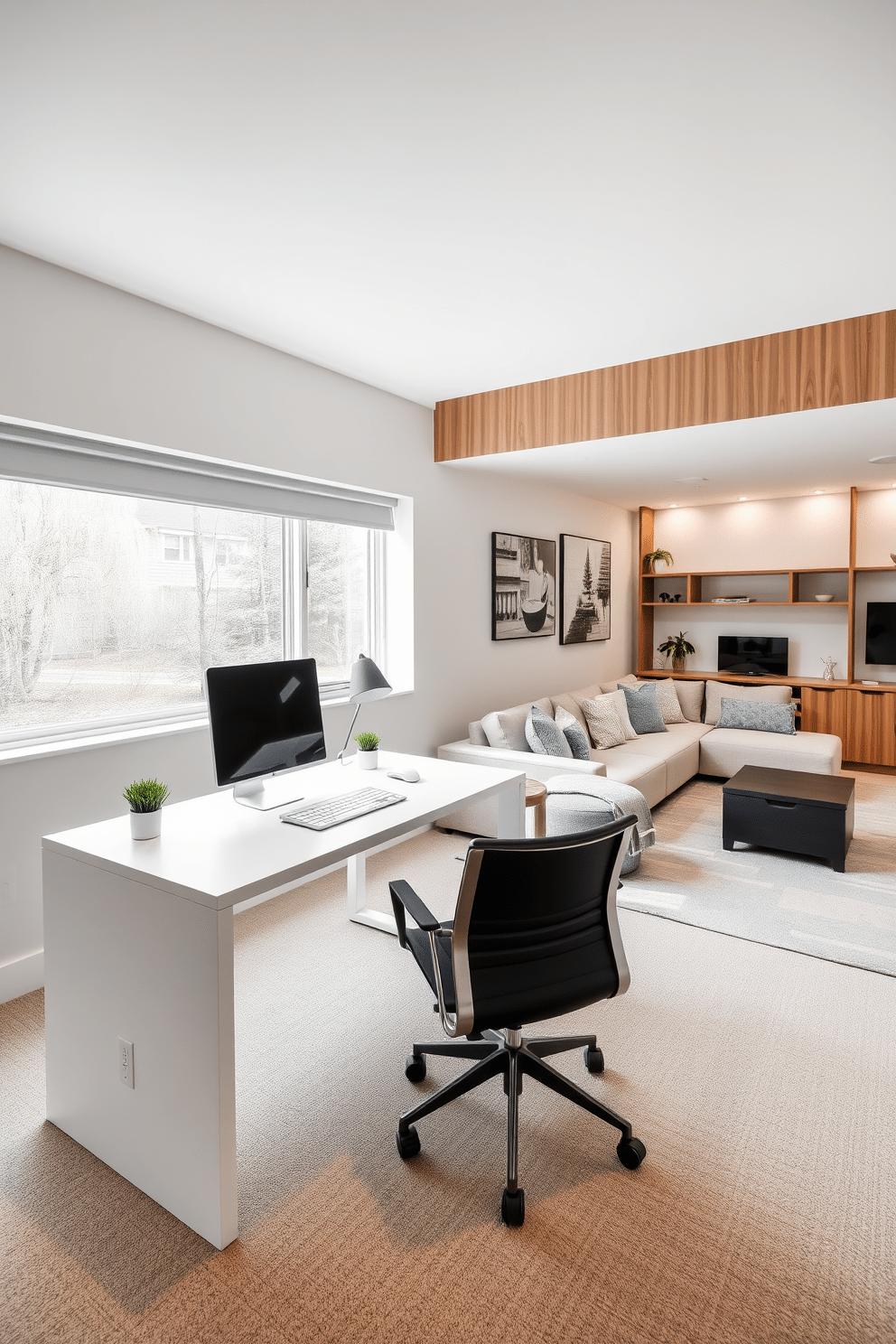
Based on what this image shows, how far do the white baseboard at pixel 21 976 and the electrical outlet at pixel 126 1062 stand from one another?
109 cm

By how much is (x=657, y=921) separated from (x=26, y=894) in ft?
8.15

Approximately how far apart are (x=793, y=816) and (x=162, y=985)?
10.6 ft

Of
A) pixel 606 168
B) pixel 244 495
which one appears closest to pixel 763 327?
pixel 606 168

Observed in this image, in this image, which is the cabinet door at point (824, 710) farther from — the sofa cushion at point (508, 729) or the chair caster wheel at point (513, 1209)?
the chair caster wheel at point (513, 1209)

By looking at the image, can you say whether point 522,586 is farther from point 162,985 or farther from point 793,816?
point 162,985

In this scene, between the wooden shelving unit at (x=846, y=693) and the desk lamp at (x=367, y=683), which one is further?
the wooden shelving unit at (x=846, y=693)

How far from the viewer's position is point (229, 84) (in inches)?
65.0

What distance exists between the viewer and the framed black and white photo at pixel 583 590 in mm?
5688

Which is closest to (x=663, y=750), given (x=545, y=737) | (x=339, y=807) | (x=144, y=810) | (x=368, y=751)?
(x=545, y=737)

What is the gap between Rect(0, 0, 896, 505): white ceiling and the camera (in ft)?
4.93

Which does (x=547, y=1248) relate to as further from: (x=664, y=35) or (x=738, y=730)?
(x=738, y=730)

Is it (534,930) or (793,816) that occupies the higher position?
(534,930)

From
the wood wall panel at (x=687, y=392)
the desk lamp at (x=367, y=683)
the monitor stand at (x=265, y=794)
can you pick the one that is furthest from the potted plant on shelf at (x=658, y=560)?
the monitor stand at (x=265, y=794)

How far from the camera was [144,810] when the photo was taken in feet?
6.30
